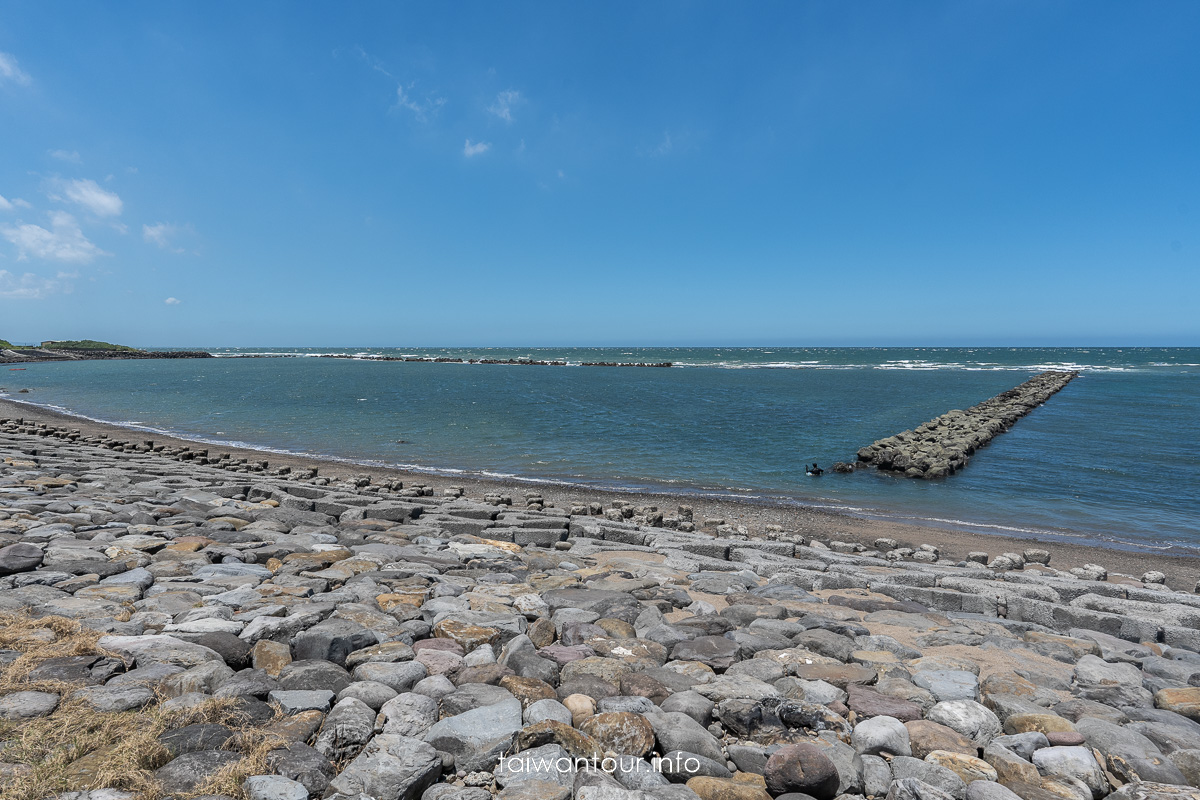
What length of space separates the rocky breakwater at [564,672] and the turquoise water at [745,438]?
7.27 meters

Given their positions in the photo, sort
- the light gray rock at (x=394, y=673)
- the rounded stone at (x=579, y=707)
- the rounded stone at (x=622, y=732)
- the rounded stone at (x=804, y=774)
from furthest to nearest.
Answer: the light gray rock at (x=394, y=673) → the rounded stone at (x=579, y=707) → the rounded stone at (x=622, y=732) → the rounded stone at (x=804, y=774)

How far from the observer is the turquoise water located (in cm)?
1398

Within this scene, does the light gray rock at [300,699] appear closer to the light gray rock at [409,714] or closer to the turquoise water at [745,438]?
the light gray rock at [409,714]

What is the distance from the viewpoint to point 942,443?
19.8 metres

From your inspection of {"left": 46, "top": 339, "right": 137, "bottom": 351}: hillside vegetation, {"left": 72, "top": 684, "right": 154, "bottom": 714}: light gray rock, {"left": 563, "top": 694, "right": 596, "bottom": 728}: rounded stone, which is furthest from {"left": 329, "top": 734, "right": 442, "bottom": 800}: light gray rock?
{"left": 46, "top": 339, "right": 137, "bottom": 351}: hillside vegetation

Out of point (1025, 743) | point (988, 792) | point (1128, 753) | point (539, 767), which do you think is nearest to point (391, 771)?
point (539, 767)

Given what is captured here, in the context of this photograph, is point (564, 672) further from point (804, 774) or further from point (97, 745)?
point (97, 745)

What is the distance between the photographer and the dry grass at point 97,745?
2.71m

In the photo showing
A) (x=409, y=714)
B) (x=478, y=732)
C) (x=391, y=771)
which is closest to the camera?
(x=391, y=771)

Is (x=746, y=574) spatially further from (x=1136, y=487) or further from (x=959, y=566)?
(x=1136, y=487)

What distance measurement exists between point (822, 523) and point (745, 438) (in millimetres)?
10109

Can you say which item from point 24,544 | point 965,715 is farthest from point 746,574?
point 24,544

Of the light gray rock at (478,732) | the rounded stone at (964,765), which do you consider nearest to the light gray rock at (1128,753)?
the rounded stone at (964,765)

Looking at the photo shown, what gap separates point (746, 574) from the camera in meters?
7.04
